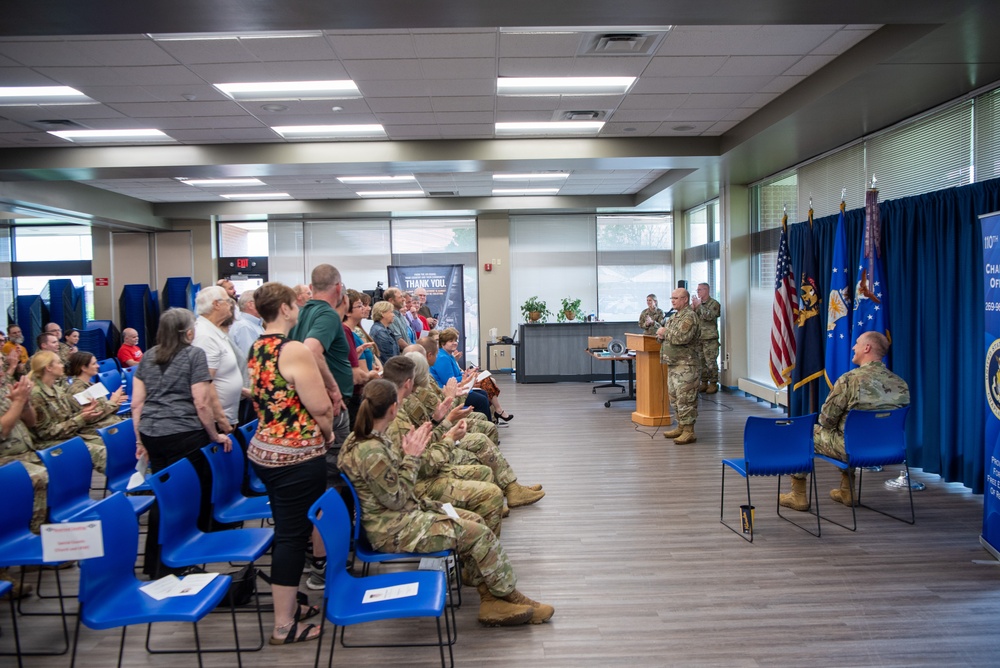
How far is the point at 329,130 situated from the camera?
316 inches

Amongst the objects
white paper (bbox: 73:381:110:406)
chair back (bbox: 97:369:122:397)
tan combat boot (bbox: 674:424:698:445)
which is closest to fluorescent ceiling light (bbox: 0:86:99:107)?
chair back (bbox: 97:369:122:397)

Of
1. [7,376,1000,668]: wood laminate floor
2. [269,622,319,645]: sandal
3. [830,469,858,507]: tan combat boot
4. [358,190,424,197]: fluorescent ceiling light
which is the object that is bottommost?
[7,376,1000,668]: wood laminate floor

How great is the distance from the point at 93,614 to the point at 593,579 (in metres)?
2.56

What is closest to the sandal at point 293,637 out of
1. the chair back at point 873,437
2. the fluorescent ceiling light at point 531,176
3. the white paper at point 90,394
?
the white paper at point 90,394

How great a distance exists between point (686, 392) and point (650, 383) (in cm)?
86

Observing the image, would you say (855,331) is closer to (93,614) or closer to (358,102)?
(358,102)

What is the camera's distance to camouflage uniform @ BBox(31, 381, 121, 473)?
4.86 m

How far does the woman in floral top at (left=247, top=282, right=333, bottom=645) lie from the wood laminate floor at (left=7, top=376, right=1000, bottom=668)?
43 cm

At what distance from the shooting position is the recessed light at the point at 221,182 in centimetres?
1098

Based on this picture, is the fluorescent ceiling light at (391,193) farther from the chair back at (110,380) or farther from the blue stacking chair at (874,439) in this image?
the blue stacking chair at (874,439)

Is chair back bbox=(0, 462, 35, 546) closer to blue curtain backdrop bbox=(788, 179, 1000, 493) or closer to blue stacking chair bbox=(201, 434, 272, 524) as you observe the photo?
blue stacking chair bbox=(201, 434, 272, 524)

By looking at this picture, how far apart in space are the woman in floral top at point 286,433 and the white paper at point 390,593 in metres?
0.57

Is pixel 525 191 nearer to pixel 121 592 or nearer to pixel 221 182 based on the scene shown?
pixel 221 182

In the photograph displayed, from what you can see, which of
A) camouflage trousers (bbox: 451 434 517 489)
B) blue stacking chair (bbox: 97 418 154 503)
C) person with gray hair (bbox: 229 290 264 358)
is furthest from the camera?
person with gray hair (bbox: 229 290 264 358)
